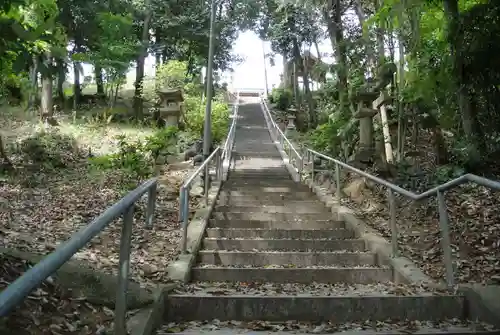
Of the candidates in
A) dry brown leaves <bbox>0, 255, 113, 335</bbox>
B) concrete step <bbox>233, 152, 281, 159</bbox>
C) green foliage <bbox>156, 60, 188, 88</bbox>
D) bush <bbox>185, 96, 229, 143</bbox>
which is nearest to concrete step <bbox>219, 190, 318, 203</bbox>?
dry brown leaves <bbox>0, 255, 113, 335</bbox>

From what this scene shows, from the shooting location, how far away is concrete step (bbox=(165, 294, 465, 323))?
139 inches

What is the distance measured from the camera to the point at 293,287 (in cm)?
430

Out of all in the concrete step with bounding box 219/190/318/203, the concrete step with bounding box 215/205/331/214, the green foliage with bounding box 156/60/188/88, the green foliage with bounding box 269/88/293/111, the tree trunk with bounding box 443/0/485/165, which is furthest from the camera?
the green foliage with bounding box 269/88/293/111

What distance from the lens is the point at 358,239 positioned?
18.4 feet

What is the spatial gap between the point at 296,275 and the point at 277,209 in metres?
2.98

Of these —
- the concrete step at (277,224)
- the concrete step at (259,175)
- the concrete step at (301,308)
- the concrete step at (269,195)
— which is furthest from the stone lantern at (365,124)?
the concrete step at (301,308)

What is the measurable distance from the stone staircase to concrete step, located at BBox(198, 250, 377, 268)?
10 millimetres

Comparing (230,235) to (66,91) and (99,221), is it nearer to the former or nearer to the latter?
(99,221)

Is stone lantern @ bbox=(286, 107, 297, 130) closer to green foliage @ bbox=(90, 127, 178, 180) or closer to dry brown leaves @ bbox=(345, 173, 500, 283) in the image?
green foliage @ bbox=(90, 127, 178, 180)

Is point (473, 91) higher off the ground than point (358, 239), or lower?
higher

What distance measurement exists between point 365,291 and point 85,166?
26.6ft

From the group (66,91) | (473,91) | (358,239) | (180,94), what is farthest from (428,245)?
(66,91)

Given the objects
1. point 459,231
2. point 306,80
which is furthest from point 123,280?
point 306,80

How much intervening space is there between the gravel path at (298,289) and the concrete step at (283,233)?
1457 mm
